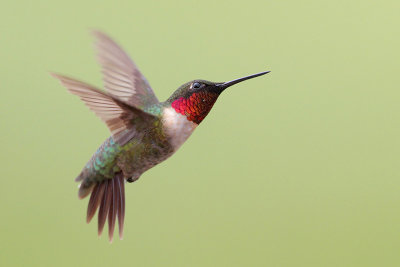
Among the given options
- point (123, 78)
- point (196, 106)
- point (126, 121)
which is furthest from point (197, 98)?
point (123, 78)

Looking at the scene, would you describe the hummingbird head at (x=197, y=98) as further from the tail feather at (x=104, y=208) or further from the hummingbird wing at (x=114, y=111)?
the tail feather at (x=104, y=208)

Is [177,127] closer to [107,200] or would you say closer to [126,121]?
[126,121]

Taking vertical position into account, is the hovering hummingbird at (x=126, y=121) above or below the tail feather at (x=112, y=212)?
above

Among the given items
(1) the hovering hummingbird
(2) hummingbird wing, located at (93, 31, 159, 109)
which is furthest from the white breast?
(2) hummingbird wing, located at (93, 31, 159, 109)

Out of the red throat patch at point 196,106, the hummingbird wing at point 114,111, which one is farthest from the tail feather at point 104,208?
the red throat patch at point 196,106

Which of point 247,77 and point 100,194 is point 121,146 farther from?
point 247,77

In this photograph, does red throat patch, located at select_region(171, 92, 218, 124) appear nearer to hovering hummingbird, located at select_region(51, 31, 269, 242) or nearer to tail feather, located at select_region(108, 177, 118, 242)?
hovering hummingbird, located at select_region(51, 31, 269, 242)

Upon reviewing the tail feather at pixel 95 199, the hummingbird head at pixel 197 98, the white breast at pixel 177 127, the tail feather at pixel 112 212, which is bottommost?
the tail feather at pixel 112 212

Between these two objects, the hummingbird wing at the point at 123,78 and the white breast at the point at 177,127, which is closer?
the white breast at the point at 177,127
